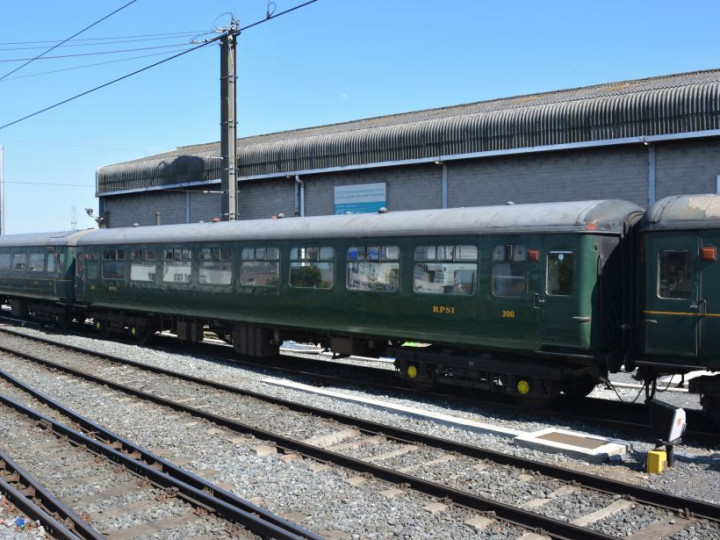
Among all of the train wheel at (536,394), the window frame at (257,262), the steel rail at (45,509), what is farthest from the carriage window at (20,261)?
the train wheel at (536,394)

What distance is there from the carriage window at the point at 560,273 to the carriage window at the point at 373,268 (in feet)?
9.07

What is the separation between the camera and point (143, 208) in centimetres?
3344

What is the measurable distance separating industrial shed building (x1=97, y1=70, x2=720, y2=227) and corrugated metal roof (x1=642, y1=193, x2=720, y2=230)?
876cm

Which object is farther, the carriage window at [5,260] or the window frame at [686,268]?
the carriage window at [5,260]

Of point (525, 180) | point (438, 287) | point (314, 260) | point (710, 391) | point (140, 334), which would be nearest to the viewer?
point (710, 391)

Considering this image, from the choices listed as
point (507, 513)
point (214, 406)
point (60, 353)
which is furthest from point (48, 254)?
point (507, 513)

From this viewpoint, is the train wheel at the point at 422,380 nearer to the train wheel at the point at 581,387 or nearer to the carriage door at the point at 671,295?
the train wheel at the point at 581,387

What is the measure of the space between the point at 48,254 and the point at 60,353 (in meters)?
6.51

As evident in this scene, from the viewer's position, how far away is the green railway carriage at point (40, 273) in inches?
877

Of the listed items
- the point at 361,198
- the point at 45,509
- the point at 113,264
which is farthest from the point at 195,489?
the point at 361,198

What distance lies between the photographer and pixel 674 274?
30.5 feet

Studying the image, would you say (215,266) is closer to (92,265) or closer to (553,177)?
(92,265)

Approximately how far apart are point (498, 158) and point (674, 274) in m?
12.3

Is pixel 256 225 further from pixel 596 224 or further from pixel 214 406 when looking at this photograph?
pixel 596 224
